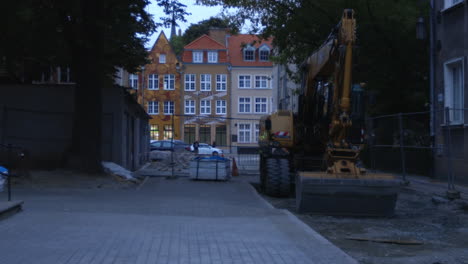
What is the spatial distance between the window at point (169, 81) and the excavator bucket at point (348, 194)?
51.7 meters

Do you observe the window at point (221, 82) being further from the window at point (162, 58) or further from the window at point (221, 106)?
the window at point (162, 58)

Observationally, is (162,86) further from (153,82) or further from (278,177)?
(278,177)

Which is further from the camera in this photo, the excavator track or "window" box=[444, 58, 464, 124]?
"window" box=[444, 58, 464, 124]

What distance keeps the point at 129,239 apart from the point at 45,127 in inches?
561

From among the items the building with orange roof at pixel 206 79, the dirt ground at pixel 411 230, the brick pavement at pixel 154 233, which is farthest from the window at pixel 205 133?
the building with orange roof at pixel 206 79

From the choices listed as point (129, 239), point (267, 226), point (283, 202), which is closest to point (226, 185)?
point (283, 202)

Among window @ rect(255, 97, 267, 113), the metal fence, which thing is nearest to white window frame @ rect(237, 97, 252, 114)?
window @ rect(255, 97, 267, 113)

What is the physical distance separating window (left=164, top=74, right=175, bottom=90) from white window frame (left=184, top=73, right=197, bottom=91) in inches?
57.9

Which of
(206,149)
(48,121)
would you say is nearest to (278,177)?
(48,121)

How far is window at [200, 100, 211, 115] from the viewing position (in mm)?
63344

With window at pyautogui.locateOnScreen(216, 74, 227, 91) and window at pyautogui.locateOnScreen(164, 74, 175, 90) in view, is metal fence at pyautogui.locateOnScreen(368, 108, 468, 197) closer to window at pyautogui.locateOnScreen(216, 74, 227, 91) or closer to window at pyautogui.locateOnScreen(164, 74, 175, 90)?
window at pyautogui.locateOnScreen(164, 74, 175, 90)

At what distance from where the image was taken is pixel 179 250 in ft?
24.7

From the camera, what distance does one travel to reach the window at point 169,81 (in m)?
62.5

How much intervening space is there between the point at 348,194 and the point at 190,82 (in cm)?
5291
